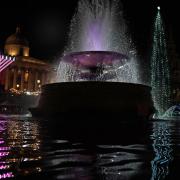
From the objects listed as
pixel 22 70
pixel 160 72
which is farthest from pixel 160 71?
pixel 22 70

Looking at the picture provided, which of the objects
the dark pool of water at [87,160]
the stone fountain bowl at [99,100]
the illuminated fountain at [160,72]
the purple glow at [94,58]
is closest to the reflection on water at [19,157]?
the dark pool of water at [87,160]

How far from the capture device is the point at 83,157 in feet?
13.9

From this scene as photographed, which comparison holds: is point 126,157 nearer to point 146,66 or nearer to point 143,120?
point 143,120

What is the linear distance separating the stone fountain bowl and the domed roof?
197 feet

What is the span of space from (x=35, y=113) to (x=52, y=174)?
30.5ft

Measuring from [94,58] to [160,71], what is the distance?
41734mm

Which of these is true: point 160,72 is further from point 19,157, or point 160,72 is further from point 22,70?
point 19,157

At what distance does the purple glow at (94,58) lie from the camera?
1232cm

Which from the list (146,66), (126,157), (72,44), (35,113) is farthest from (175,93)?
(126,157)

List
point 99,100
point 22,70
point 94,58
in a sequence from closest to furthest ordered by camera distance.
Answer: point 99,100
point 94,58
point 22,70

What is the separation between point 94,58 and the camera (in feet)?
41.3

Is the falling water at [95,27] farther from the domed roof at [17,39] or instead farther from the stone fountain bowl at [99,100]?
the domed roof at [17,39]

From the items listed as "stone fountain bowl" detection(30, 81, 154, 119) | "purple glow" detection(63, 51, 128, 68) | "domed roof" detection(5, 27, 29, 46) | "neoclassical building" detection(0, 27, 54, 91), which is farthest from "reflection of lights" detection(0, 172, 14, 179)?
"domed roof" detection(5, 27, 29, 46)

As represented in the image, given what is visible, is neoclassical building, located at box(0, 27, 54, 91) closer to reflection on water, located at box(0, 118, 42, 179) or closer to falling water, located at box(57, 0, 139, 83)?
falling water, located at box(57, 0, 139, 83)
